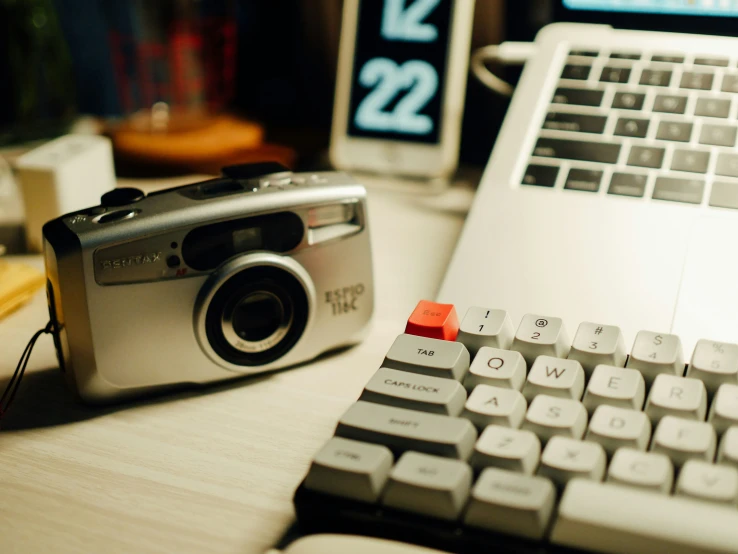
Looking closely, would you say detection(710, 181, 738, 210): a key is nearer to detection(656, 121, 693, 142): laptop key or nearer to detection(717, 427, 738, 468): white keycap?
detection(656, 121, 693, 142): laptop key

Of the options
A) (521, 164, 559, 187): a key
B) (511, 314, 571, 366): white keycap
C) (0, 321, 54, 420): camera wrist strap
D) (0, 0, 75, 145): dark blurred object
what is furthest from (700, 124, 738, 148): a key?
(0, 0, 75, 145): dark blurred object

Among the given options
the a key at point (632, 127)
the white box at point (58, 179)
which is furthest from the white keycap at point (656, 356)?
the white box at point (58, 179)

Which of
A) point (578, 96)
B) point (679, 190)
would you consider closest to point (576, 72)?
point (578, 96)

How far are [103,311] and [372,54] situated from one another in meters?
0.45

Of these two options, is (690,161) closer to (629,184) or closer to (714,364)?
(629,184)

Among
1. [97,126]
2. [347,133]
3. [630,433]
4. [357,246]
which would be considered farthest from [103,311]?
[97,126]

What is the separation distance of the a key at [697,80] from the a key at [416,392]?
0.33 m

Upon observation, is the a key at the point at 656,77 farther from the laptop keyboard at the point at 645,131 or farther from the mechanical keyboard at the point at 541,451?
the mechanical keyboard at the point at 541,451

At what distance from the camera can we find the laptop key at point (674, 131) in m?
0.51

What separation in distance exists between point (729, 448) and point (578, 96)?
0.33 meters

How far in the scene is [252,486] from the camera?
1.19ft

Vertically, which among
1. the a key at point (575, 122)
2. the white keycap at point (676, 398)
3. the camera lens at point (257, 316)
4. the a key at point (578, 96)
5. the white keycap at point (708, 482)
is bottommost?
the camera lens at point (257, 316)

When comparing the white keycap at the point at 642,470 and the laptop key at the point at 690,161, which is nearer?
the white keycap at the point at 642,470

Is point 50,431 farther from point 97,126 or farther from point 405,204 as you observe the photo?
point 97,126
